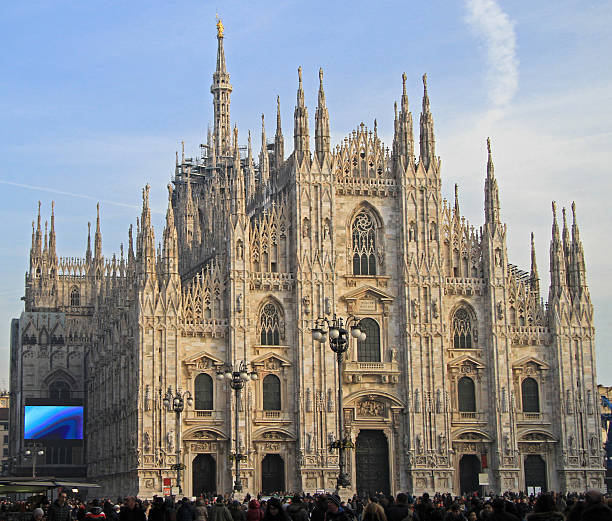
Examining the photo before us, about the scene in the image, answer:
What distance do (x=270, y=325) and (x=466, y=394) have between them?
12.3 meters

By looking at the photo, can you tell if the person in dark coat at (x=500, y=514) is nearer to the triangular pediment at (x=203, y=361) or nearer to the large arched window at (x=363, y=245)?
the triangular pediment at (x=203, y=361)

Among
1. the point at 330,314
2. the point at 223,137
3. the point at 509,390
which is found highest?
the point at 223,137

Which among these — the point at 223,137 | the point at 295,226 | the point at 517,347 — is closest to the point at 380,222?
the point at 295,226

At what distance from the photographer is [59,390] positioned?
100750mm

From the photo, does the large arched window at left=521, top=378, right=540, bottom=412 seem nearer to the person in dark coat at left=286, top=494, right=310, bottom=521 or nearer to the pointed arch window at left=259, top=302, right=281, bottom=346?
the pointed arch window at left=259, top=302, right=281, bottom=346

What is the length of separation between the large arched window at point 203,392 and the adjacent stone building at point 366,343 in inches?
3.1

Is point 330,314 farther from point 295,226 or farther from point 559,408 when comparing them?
point 559,408

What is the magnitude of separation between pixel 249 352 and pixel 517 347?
16.2 meters

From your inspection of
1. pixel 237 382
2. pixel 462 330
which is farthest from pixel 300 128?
pixel 237 382

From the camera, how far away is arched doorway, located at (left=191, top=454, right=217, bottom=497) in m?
61.8

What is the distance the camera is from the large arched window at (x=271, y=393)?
208 feet

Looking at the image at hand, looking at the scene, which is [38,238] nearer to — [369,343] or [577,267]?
[369,343]

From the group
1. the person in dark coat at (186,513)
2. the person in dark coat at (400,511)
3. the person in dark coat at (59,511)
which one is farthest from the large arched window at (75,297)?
the person in dark coat at (400,511)

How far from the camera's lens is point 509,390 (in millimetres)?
65562
